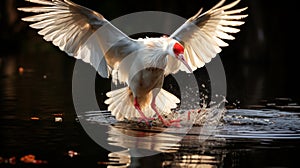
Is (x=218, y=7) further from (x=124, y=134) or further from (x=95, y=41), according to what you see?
(x=124, y=134)

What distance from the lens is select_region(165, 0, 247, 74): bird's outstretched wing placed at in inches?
420

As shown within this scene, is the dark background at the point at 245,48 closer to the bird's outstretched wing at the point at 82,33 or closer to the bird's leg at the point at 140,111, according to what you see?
the bird's leg at the point at 140,111

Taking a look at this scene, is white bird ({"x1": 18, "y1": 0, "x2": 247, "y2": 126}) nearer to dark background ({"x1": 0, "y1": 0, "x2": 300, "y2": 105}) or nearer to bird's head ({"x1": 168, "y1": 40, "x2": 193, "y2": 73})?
bird's head ({"x1": 168, "y1": 40, "x2": 193, "y2": 73})

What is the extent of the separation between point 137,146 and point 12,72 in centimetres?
1113

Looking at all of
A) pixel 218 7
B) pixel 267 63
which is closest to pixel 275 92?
pixel 218 7

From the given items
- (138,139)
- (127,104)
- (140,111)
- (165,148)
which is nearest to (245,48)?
(127,104)

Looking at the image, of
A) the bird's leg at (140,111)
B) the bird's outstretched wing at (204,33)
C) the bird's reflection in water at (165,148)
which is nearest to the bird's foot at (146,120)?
the bird's leg at (140,111)

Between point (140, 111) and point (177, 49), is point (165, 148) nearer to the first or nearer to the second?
point (177, 49)

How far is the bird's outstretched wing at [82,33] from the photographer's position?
971 centimetres

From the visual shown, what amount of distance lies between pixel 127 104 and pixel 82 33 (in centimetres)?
136

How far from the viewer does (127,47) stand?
10047 millimetres

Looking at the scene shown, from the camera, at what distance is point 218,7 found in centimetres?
1098

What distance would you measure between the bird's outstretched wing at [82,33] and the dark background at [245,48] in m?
3.61

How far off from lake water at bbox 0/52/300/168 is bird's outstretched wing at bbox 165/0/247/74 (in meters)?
1.05
